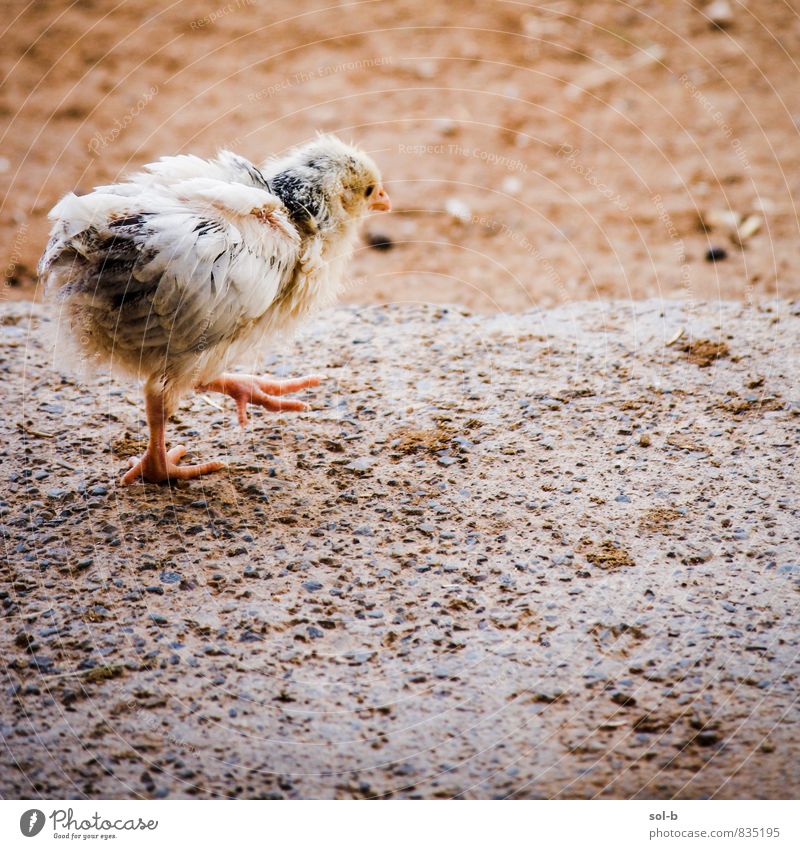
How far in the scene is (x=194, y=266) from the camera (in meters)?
2.78

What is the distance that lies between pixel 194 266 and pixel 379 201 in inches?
43.3

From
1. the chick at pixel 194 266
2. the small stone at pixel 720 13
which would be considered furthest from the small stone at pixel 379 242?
the small stone at pixel 720 13

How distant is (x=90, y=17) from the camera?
785 centimetres

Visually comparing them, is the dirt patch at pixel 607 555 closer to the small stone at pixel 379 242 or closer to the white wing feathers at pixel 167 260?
the white wing feathers at pixel 167 260

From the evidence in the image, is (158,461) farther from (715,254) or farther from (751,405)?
(715,254)

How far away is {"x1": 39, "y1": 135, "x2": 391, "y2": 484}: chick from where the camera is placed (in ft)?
9.09

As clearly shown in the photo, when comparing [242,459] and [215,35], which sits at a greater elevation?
[215,35]

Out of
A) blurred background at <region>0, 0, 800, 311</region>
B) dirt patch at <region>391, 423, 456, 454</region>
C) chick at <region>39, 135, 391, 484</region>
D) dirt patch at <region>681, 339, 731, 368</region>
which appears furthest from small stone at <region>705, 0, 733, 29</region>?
dirt patch at <region>391, 423, 456, 454</region>

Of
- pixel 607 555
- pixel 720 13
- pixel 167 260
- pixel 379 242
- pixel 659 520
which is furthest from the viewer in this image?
pixel 720 13

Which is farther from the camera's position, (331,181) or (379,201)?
(379,201)

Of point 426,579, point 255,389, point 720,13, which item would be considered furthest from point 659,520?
point 720,13
